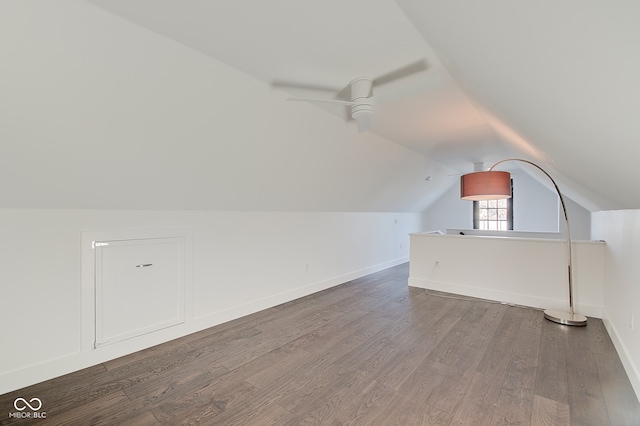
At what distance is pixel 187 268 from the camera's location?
9.73 ft

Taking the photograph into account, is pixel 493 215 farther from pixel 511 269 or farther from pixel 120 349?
pixel 120 349

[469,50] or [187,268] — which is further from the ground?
[469,50]

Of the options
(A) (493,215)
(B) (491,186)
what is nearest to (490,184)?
(B) (491,186)

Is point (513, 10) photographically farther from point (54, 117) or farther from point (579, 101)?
point (54, 117)

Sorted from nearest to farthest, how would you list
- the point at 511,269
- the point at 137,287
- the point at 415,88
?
the point at 415,88 → the point at 137,287 → the point at 511,269

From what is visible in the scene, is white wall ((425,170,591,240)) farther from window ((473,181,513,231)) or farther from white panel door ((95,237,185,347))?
white panel door ((95,237,185,347))

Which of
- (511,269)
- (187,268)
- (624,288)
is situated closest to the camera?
(624,288)

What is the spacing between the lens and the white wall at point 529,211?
6387 mm

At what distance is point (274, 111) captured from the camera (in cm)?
252

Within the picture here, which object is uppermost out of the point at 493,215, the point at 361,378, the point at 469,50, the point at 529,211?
the point at 469,50

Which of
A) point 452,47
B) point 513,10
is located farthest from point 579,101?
point 452,47

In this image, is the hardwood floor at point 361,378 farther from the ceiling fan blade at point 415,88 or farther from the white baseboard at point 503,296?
the ceiling fan blade at point 415,88

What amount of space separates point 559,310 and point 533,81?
11.8 feet

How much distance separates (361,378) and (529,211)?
7088mm
